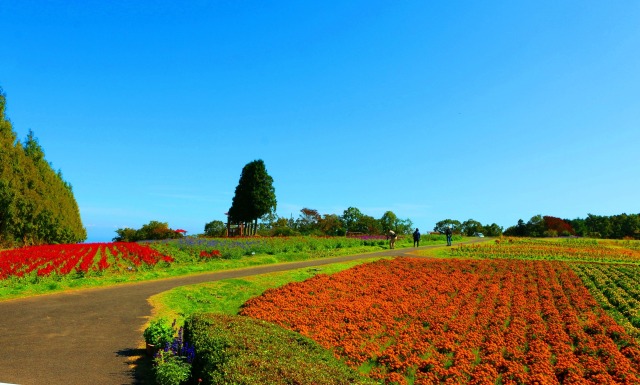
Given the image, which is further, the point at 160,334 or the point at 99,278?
the point at 99,278

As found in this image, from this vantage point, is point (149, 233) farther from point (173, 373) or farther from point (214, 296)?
point (173, 373)

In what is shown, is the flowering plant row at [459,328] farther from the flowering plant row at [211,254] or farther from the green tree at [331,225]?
the green tree at [331,225]

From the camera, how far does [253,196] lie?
58938 millimetres

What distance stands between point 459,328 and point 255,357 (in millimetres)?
7499

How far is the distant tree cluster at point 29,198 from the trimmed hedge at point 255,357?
29729mm

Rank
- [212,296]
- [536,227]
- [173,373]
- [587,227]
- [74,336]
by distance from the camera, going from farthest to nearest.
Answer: [587,227] < [536,227] < [212,296] < [74,336] < [173,373]

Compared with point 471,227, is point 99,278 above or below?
below

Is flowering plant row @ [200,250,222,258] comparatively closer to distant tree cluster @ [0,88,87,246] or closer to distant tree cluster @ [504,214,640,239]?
distant tree cluster @ [0,88,87,246]

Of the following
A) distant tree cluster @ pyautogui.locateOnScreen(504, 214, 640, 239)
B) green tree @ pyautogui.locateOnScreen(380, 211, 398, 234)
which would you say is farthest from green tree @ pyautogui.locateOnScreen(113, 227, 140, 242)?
distant tree cluster @ pyautogui.locateOnScreen(504, 214, 640, 239)

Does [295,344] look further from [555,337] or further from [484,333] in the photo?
[555,337]

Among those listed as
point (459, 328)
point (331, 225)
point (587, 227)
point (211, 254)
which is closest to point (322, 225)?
point (331, 225)

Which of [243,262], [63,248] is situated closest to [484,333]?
[243,262]

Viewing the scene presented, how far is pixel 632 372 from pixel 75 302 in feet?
54.2

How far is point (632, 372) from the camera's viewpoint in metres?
9.19
